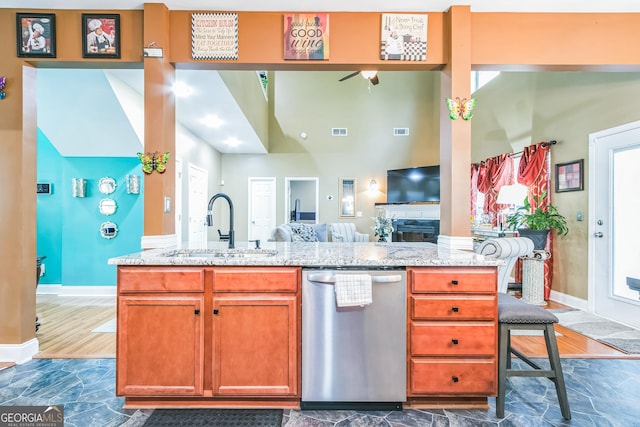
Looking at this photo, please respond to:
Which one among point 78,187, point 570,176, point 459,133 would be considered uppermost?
point 459,133

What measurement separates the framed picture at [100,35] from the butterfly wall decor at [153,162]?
82 cm

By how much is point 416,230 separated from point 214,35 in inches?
231

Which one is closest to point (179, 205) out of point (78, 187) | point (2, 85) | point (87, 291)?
point (78, 187)

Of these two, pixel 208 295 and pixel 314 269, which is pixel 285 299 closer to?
pixel 314 269

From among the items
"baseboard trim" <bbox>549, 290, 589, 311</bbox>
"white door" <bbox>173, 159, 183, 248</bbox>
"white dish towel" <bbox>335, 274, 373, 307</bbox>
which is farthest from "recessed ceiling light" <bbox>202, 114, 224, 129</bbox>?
"baseboard trim" <bbox>549, 290, 589, 311</bbox>

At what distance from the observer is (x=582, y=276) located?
3.89 meters

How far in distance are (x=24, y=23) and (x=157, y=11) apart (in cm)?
105

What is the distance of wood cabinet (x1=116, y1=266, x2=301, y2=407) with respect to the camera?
1.84 m

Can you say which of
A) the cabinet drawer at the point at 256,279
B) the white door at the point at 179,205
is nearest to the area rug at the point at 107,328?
the white door at the point at 179,205

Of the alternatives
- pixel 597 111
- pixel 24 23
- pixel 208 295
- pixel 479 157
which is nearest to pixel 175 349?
pixel 208 295

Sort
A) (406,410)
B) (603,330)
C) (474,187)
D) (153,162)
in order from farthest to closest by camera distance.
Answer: (474,187) < (603,330) < (153,162) < (406,410)

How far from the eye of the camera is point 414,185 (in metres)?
7.48

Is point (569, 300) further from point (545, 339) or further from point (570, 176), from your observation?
point (545, 339)

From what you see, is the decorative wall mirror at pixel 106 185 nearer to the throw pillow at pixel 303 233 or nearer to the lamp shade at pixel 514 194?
the throw pillow at pixel 303 233
